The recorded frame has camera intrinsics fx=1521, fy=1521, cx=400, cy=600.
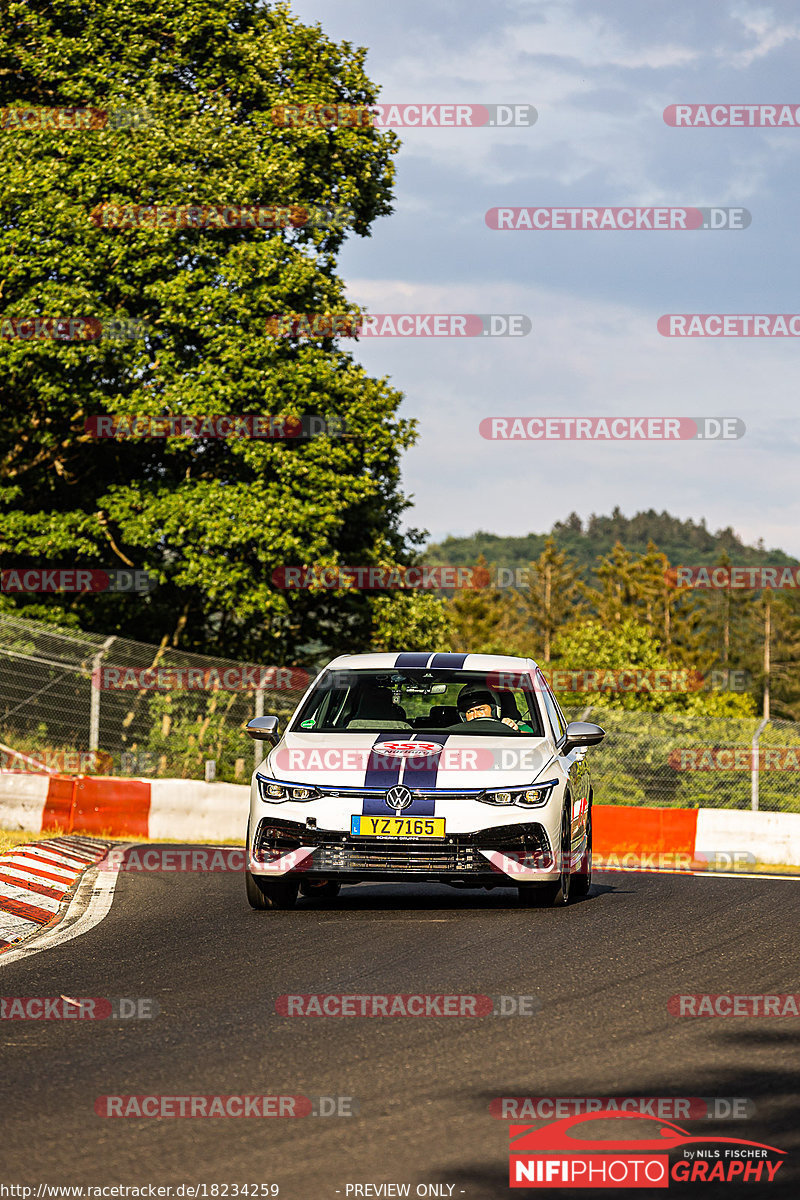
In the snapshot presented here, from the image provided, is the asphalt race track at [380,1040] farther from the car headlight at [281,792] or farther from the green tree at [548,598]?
the green tree at [548,598]

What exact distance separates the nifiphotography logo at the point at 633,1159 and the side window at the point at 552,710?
617 cm

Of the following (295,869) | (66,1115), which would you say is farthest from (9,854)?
(66,1115)

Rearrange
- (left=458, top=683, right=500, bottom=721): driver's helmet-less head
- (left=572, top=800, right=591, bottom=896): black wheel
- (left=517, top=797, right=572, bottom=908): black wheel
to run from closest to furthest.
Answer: (left=517, top=797, right=572, bottom=908): black wheel < (left=458, top=683, right=500, bottom=721): driver's helmet-less head < (left=572, top=800, right=591, bottom=896): black wheel

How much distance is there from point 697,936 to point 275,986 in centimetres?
309

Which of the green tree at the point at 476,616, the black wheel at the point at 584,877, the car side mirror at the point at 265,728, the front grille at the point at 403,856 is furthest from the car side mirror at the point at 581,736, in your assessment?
the green tree at the point at 476,616

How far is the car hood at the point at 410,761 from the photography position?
31.6 ft

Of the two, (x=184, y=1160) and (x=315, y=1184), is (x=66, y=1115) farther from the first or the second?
(x=315, y=1184)

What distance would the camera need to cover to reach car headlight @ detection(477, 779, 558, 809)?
9609mm

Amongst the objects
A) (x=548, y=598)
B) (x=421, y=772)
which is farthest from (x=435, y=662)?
(x=548, y=598)

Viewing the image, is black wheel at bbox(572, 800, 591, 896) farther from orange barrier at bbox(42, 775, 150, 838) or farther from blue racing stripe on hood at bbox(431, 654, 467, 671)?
orange barrier at bbox(42, 775, 150, 838)

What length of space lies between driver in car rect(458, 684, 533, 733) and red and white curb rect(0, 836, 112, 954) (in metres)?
3.08

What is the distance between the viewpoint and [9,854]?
12.9 metres

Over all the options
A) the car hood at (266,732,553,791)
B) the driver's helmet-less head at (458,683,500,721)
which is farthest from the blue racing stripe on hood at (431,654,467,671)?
the car hood at (266,732,553,791)

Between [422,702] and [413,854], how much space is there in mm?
1851
